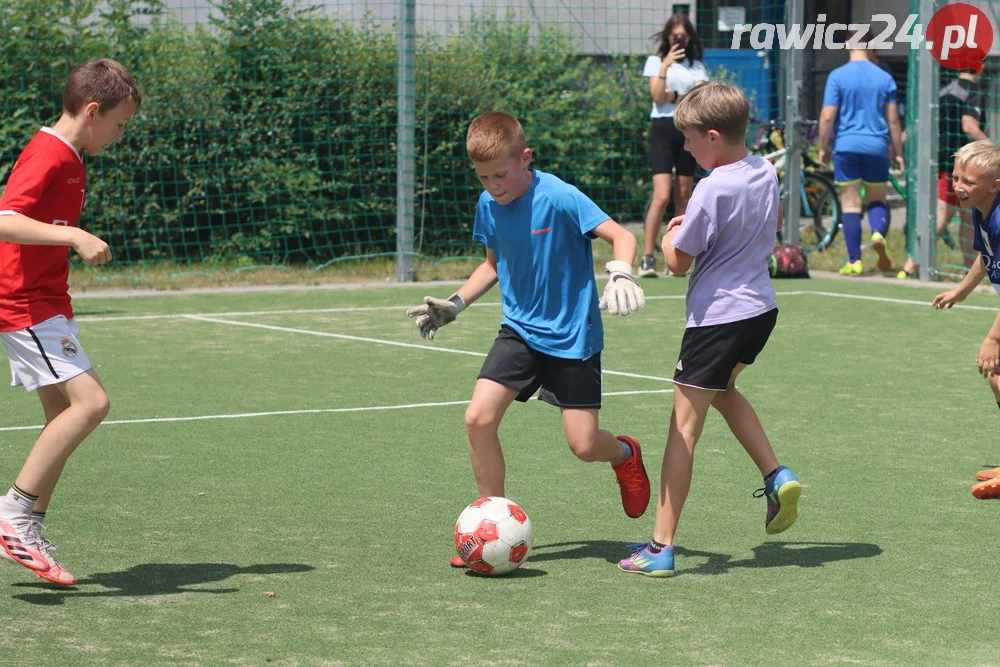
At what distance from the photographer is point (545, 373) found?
17.3 feet

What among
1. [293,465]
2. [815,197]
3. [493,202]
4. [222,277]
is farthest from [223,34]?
[493,202]

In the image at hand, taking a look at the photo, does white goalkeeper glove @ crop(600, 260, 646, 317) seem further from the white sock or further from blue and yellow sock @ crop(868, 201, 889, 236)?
blue and yellow sock @ crop(868, 201, 889, 236)

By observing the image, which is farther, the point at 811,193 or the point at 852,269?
the point at 811,193

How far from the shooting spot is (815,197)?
17.5 m

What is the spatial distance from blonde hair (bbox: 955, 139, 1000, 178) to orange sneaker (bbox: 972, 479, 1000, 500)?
1.16m

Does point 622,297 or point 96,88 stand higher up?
point 96,88

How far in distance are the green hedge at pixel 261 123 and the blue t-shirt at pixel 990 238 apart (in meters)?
9.56

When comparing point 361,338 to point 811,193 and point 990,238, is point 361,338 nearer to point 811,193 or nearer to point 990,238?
point 990,238

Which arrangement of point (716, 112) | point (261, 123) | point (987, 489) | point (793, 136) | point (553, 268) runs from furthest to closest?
point (793, 136) < point (261, 123) < point (987, 489) < point (553, 268) < point (716, 112)

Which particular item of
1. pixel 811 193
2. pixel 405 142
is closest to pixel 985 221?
pixel 405 142

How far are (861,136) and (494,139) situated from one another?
32.2ft

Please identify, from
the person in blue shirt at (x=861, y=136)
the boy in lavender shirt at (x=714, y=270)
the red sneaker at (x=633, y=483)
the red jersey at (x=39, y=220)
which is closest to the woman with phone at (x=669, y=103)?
the person in blue shirt at (x=861, y=136)

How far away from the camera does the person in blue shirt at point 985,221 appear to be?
5.93 metres

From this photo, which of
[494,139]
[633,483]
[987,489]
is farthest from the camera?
[987,489]
